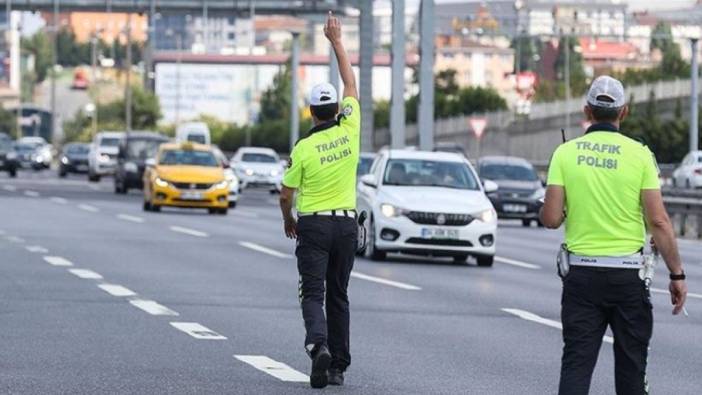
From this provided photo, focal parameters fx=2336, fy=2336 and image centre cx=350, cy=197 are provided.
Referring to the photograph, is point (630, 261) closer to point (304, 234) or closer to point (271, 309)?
point (304, 234)

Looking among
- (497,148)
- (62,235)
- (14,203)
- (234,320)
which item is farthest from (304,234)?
(497,148)

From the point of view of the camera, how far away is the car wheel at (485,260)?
2945 centimetres

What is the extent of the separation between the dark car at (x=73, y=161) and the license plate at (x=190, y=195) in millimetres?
A: 47305

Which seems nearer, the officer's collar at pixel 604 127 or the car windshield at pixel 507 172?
A: the officer's collar at pixel 604 127

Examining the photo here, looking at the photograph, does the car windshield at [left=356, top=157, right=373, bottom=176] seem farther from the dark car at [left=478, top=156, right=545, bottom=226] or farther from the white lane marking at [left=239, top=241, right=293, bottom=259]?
the white lane marking at [left=239, top=241, right=293, bottom=259]

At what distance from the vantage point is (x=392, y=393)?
13.0 metres

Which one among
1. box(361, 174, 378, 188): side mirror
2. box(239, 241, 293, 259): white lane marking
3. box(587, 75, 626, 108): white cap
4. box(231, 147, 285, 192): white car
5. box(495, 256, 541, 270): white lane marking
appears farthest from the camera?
box(231, 147, 285, 192): white car

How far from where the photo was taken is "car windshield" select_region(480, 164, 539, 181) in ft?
161

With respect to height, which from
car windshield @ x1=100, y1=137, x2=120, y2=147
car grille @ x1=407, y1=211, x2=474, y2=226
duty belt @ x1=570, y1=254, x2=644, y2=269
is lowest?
car windshield @ x1=100, y1=137, x2=120, y2=147

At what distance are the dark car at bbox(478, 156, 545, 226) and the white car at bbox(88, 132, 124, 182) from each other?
32685 mm

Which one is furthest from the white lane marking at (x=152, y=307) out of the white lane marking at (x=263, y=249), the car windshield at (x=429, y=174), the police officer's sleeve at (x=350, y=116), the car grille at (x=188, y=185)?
the car grille at (x=188, y=185)

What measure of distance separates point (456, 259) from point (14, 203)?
20.6m

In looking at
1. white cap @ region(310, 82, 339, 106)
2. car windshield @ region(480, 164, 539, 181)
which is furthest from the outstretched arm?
car windshield @ region(480, 164, 539, 181)

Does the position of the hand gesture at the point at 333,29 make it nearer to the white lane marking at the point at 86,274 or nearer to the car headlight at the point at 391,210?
the white lane marking at the point at 86,274
